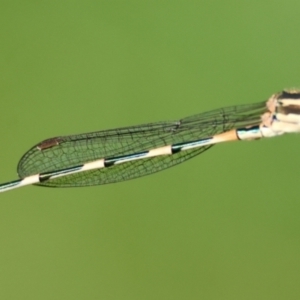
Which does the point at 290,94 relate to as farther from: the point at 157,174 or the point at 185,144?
the point at 157,174

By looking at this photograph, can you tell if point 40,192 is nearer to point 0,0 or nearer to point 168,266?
point 168,266

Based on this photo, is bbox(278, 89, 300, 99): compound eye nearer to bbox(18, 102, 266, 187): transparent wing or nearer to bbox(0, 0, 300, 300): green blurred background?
bbox(18, 102, 266, 187): transparent wing

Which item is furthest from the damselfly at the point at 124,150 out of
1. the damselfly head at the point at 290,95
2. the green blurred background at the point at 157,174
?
the green blurred background at the point at 157,174

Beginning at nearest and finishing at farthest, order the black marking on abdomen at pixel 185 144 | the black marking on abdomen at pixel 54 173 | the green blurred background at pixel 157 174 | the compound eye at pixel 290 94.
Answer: the compound eye at pixel 290 94 < the black marking on abdomen at pixel 185 144 < the black marking on abdomen at pixel 54 173 < the green blurred background at pixel 157 174

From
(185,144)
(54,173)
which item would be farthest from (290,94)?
(54,173)

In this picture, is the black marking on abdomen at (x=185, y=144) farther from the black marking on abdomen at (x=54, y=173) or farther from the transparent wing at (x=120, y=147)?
the black marking on abdomen at (x=54, y=173)

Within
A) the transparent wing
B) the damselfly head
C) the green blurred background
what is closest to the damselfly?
the transparent wing

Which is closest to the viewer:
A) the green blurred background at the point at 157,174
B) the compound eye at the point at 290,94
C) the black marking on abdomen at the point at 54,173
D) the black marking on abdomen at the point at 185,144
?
the compound eye at the point at 290,94

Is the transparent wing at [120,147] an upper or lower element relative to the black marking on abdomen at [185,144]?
upper
